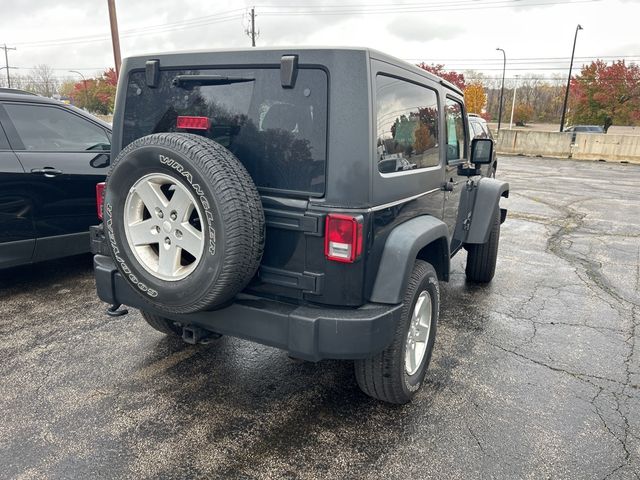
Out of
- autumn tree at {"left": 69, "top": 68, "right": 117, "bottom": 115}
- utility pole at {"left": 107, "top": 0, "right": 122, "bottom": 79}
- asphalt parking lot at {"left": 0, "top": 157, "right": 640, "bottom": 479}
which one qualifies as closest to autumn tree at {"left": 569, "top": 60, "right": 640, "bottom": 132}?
utility pole at {"left": 107, "top": 0, "right": 122, "bottom": 79}

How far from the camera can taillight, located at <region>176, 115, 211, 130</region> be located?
245 centimetres

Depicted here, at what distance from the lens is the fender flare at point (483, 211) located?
4.35 meters

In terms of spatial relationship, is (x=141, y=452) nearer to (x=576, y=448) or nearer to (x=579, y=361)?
(x=576, y=448)

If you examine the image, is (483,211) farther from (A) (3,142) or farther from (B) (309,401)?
(A) (3,142)

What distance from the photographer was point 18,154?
4148mm

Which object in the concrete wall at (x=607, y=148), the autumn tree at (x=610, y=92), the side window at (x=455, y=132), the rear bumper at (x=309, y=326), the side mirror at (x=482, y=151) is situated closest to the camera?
the rear bumper at (x=309, y=326)

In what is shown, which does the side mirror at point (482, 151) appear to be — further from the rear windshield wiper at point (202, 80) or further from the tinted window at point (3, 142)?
the tinted window at point (3, 142)

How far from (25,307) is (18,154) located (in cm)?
134

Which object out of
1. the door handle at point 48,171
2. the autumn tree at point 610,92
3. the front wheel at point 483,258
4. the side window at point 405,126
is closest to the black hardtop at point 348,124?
the side window at point 405,126

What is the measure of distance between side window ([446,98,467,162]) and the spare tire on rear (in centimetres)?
206

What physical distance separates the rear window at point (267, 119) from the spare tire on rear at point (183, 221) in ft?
0.55

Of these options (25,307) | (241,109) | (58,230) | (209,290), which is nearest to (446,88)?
(241,109)

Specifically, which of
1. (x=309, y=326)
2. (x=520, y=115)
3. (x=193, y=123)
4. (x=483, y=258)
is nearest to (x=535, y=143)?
(x=483, y=258)

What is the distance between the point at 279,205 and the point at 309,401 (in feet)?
4.14
